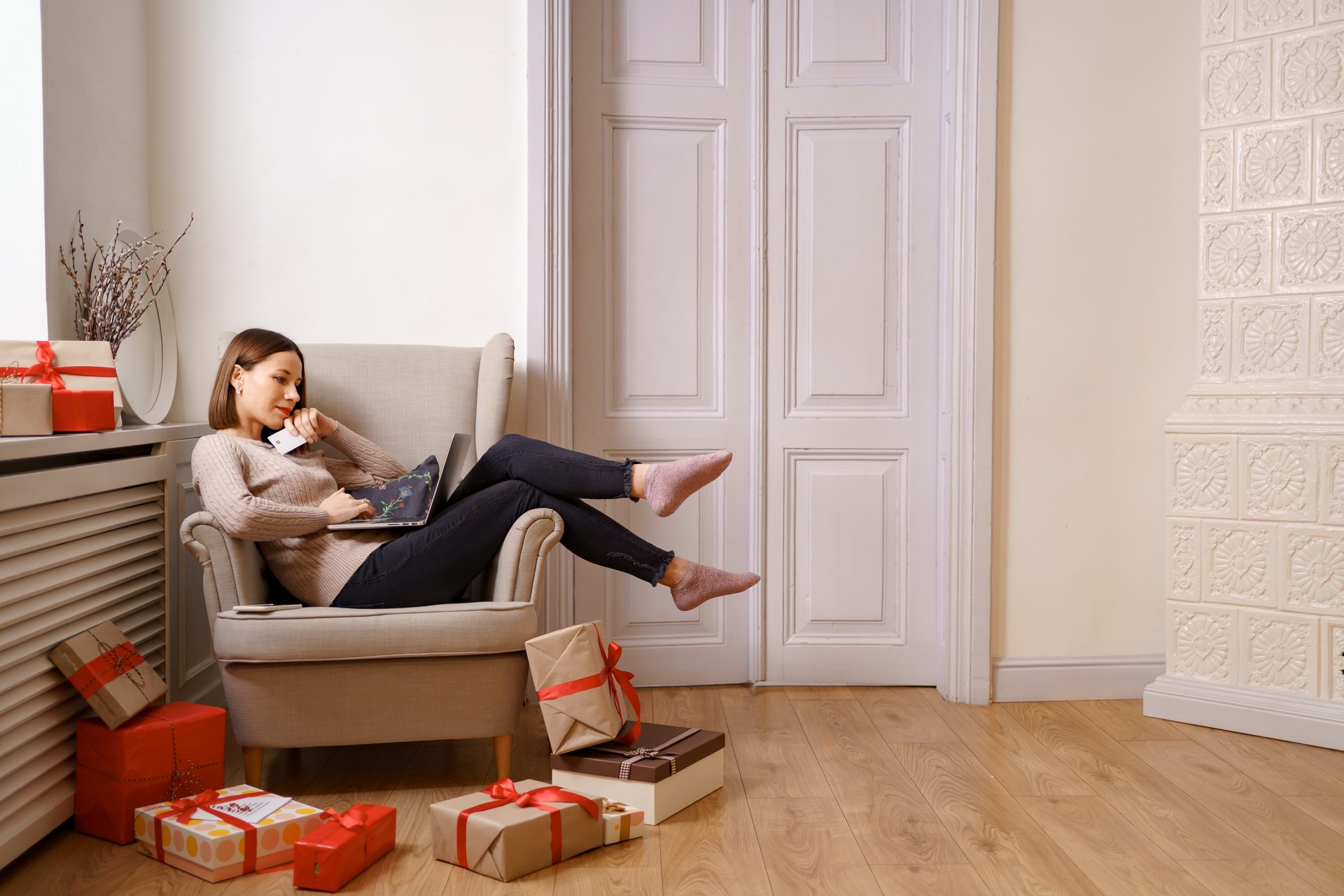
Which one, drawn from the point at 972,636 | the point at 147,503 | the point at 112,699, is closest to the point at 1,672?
the point at 112,699

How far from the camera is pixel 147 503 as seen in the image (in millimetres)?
2277

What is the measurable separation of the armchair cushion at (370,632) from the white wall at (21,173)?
897 millimetres

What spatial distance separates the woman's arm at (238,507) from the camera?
6.67 feet

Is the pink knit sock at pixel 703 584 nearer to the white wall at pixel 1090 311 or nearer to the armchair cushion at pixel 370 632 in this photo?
the armchair cushion at pixel 370 632

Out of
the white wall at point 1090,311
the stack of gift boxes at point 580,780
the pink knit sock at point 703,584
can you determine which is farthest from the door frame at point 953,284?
the stack of gift boxes at point 580,780

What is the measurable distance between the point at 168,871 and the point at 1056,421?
7.90 feet

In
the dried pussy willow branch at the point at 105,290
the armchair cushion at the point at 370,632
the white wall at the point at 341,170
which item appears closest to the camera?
the armchair cushion at the point at 370,632

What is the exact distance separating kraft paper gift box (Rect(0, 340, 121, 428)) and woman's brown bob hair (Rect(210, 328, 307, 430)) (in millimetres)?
234

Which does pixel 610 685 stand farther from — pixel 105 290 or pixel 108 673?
pixel 105 290

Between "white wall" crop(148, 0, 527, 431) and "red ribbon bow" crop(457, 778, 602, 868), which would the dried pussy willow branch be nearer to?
"white wall" crop(148, 0, 527, 431)

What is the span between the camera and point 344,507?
7.20 feet

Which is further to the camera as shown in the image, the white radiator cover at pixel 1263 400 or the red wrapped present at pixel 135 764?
the white radiator cover at pixel 1263 400

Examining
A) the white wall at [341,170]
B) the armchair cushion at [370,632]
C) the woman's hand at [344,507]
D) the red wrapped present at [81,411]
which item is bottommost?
the armchair cushion at [370,632]

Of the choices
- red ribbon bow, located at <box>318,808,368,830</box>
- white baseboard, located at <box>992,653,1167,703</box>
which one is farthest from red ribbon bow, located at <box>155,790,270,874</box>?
white baseboard, located at <box>992,653,1167,703</box>
